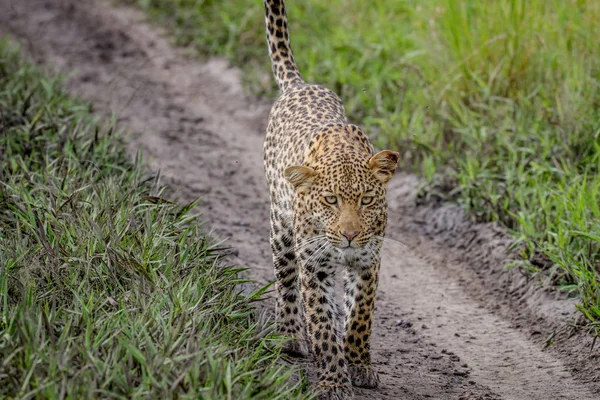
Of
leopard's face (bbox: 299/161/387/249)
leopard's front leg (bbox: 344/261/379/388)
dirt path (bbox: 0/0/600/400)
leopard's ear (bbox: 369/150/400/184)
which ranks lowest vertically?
dirt path (bbox: 0/0/600/400)

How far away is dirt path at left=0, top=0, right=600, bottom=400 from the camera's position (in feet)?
18.6

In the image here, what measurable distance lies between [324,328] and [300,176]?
2.86ft

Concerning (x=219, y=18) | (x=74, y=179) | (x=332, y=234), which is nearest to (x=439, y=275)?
(x=332, y=234)

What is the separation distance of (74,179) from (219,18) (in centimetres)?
563

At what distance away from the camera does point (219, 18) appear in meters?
11.7

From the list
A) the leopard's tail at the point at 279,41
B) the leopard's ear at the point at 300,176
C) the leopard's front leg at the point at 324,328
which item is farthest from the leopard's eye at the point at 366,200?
the leopard's tail at the point at 279,41

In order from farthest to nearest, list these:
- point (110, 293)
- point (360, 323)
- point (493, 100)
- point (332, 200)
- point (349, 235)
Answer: point (493, 100)
point (360, 323)
point (110, 293)
point (332, 200)
point (349, 235)

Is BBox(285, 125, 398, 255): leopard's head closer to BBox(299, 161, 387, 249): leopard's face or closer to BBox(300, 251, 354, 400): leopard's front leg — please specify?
BBox(299, 161, 387, 249): leopard's face

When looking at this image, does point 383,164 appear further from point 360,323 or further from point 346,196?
point 360,323

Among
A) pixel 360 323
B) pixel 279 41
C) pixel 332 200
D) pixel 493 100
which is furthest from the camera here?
pixel 493 100

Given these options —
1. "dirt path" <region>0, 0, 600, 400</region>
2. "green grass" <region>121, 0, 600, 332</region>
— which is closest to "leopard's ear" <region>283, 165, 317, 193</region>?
"dirt path" <region>0, 0, 600, 400</region>

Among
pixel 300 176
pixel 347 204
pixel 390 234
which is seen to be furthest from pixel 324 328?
pixel 390 234

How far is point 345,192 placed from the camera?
4973 mm

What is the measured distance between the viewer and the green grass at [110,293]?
13.6ft
